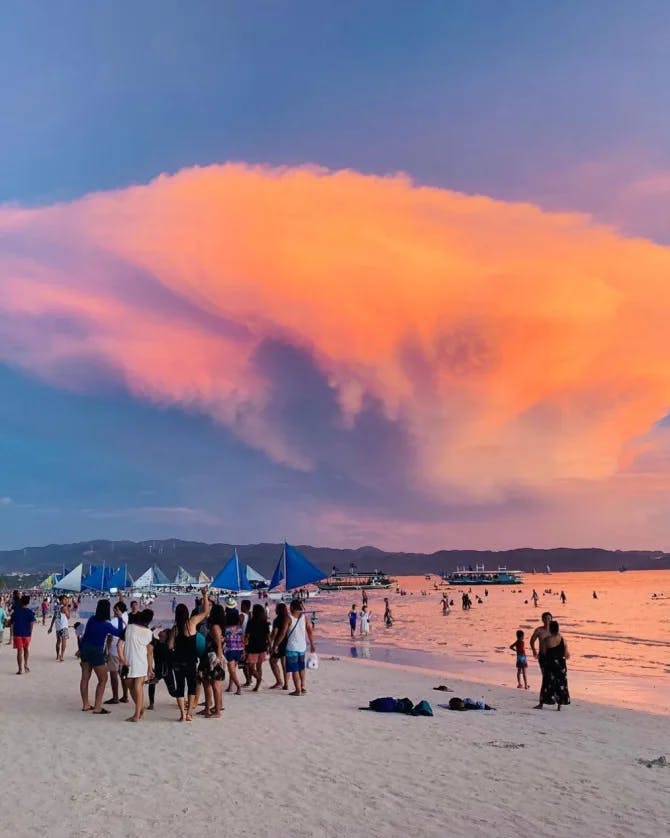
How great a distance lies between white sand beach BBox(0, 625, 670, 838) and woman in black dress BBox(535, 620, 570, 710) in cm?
95

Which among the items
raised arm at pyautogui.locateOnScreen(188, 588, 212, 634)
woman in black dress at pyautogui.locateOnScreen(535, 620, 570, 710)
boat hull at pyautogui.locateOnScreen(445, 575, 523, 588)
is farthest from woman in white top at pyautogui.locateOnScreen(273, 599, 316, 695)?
boat hull at pyautogui.locateOnScreen(445, 575, 523, 588)

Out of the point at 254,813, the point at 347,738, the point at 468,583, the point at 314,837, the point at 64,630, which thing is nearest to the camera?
the point at 314,837

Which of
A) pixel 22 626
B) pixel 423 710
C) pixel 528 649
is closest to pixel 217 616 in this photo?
pixel 423 710

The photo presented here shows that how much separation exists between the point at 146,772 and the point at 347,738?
11.0 feet

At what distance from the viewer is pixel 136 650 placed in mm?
11023

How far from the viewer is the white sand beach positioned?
6.67 meters

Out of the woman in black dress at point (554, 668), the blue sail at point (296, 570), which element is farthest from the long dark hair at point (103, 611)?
the blue sail at point (296, 570)

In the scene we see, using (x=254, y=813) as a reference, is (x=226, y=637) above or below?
above

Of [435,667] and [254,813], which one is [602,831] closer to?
[254,813]

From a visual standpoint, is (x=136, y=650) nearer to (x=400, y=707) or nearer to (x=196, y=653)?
(x=196, y=653)

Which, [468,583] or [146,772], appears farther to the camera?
[468,583]

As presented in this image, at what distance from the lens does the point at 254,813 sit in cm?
689

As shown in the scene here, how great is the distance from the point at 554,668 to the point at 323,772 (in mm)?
7490

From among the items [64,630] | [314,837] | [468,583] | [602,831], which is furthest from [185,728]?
[468,583]
